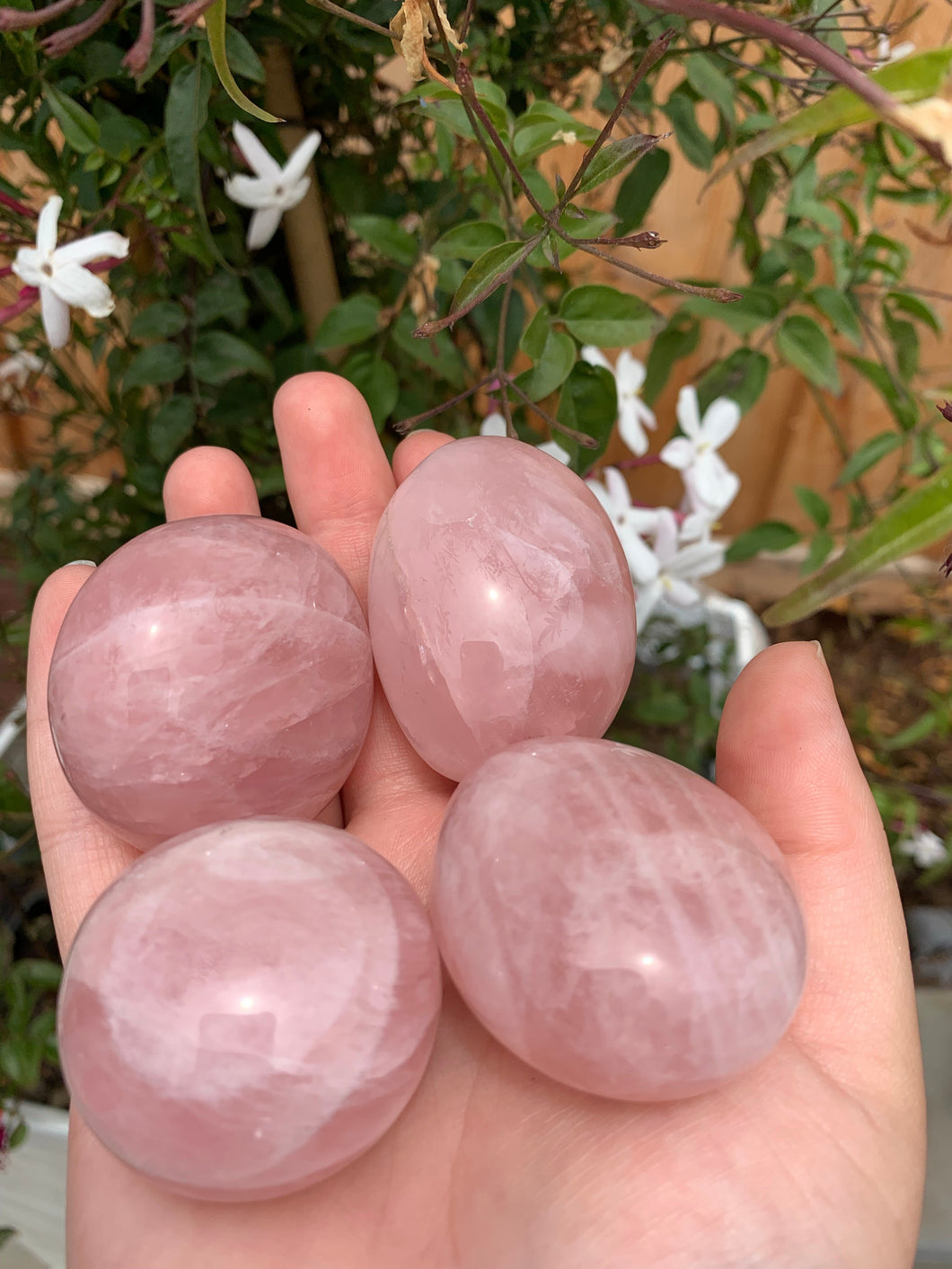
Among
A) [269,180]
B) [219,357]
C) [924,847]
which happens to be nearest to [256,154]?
[269,180]

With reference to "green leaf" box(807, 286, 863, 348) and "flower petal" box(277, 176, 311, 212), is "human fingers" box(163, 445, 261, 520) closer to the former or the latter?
"flower petal" box(277, 176, 311, 212)

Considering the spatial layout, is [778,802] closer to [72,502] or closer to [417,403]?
[417,403]

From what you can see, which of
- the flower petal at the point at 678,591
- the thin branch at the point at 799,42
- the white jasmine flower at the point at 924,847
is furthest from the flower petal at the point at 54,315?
the white jasmine flower at the point at 924,847

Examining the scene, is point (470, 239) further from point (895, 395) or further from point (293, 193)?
point (895, 395)

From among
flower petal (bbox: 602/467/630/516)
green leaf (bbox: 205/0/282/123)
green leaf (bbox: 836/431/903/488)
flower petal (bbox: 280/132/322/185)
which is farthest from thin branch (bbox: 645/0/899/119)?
green leaf (bbox: 836/431/903/488)

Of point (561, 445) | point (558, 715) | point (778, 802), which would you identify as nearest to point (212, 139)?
point (561, 445)

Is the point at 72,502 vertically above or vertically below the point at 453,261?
below

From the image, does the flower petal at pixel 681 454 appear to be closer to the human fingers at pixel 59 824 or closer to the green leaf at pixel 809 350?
the green leaf at pixel 809 350
